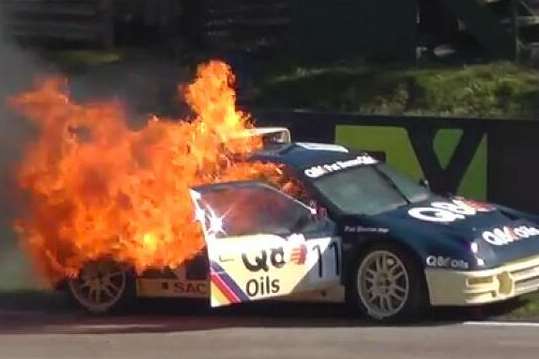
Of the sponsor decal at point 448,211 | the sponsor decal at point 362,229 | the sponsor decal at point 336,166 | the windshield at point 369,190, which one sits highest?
the sponsor decal at point 336,166

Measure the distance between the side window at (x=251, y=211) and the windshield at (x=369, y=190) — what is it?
380 millimetres

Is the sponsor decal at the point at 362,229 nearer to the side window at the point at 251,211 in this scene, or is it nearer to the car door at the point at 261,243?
the car door at the point at 261,243

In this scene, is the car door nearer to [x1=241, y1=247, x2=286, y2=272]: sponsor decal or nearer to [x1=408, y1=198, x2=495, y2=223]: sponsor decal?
[x1=241, y1=247, x2=286, y2=272]: sponsor decal

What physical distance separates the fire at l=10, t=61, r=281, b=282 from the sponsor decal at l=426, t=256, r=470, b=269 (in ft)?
5.50

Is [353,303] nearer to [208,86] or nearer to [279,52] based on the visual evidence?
[208,86]

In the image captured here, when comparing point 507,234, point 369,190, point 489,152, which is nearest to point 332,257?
point 369,190

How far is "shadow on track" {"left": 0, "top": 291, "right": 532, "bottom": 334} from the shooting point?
14.5 metres

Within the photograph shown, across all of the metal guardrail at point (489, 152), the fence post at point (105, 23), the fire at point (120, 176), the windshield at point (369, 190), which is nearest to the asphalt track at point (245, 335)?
the fire at point (120, 176)

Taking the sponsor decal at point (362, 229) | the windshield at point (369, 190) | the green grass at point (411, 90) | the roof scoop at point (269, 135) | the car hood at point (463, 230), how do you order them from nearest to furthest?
the car hood at point (463, 230), the sponsor decal at point (362, 229), the windshield at point (369, 190), the roof scoop at point (269, 135), the green grass at point (411, 90)

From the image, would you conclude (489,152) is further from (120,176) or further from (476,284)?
(120,176)

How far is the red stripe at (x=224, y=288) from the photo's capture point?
14.2 meters

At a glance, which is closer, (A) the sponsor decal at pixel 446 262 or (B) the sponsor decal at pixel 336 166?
(A) the sponsor decal at pixel 446 262

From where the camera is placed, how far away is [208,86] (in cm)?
1583

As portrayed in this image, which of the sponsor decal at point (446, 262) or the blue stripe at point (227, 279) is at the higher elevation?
the sponsor decal at point (446, 262)
